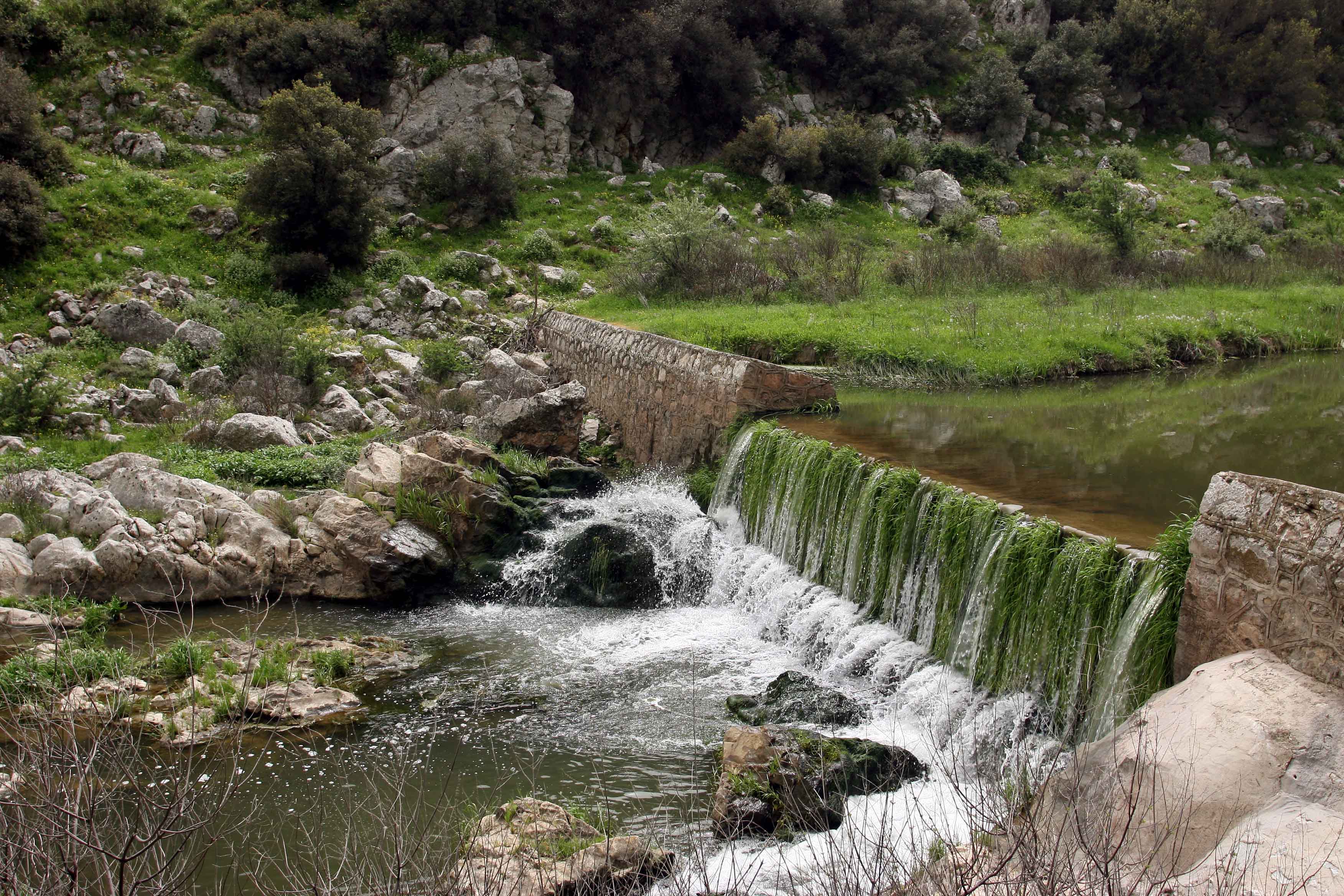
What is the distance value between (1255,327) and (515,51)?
80.1 ft

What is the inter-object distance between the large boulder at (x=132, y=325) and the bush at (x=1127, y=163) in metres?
29.7

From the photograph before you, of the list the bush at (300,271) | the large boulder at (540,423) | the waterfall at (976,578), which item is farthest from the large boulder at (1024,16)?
the waterfall at (976,578)

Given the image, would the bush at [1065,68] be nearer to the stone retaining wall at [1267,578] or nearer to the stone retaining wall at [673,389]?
the stone retaining wall at [673,389]

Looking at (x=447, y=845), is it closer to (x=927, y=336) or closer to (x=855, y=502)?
(x=855, y=502)

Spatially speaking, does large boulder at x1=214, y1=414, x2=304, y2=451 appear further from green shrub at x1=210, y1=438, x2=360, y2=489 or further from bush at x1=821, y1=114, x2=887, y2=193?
bush at x1=821, y1=114, x2=887, y2=193

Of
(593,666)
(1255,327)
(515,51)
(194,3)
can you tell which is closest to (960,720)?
(593,666)

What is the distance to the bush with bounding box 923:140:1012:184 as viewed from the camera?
3209 cm

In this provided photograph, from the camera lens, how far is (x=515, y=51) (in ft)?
101

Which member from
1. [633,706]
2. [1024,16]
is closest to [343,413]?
[633,706]

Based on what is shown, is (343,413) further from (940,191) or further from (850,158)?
(940,191)

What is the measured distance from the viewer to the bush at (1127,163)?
31516 millimetres

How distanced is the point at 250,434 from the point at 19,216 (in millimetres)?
11193

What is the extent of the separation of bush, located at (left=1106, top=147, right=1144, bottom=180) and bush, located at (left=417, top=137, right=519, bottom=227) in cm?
2086

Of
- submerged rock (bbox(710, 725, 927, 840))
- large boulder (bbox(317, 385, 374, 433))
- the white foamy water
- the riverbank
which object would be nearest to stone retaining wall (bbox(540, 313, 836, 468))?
the white foamy water
